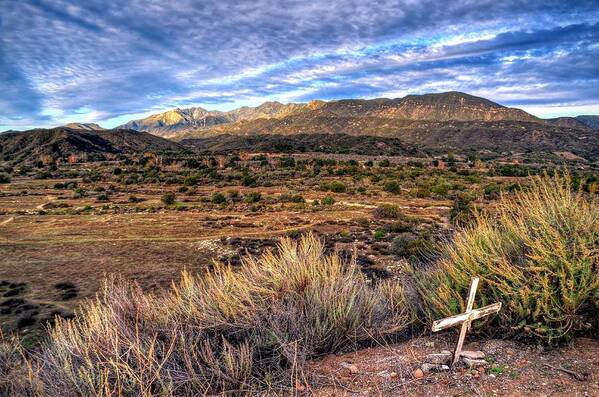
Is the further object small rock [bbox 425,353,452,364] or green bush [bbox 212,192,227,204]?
green bush [bbox 212,192,227,204]

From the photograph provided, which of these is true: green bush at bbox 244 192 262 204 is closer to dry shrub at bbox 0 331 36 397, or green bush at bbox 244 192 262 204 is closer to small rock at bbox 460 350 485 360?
dry shrub at bbox 0 331 36 397

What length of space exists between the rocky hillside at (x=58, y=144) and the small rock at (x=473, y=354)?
89122 millimetres

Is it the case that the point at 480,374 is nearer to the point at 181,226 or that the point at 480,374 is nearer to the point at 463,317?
the point at 463,317

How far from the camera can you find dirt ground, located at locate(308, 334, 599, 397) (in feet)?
12.7

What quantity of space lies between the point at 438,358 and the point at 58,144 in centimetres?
9944

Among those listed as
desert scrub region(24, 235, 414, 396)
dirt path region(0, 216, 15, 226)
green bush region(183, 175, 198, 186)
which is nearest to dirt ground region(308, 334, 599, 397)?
desert scrub region(24, 235, 414, 396)

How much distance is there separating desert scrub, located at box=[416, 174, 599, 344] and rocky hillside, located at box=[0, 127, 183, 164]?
8849cm

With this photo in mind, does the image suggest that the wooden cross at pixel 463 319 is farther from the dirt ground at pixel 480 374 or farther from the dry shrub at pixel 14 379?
the dry shrub at pixel 14 379

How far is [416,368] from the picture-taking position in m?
4.45

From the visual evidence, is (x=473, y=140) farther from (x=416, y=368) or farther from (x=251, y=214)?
(x=416, y=368)

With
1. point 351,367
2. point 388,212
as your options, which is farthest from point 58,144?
point 351,367

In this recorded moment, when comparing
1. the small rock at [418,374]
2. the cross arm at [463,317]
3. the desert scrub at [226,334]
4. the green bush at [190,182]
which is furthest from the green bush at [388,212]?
the green bush at [190,182]

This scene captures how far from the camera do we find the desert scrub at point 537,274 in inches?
183

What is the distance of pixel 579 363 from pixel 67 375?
568 centimetres
